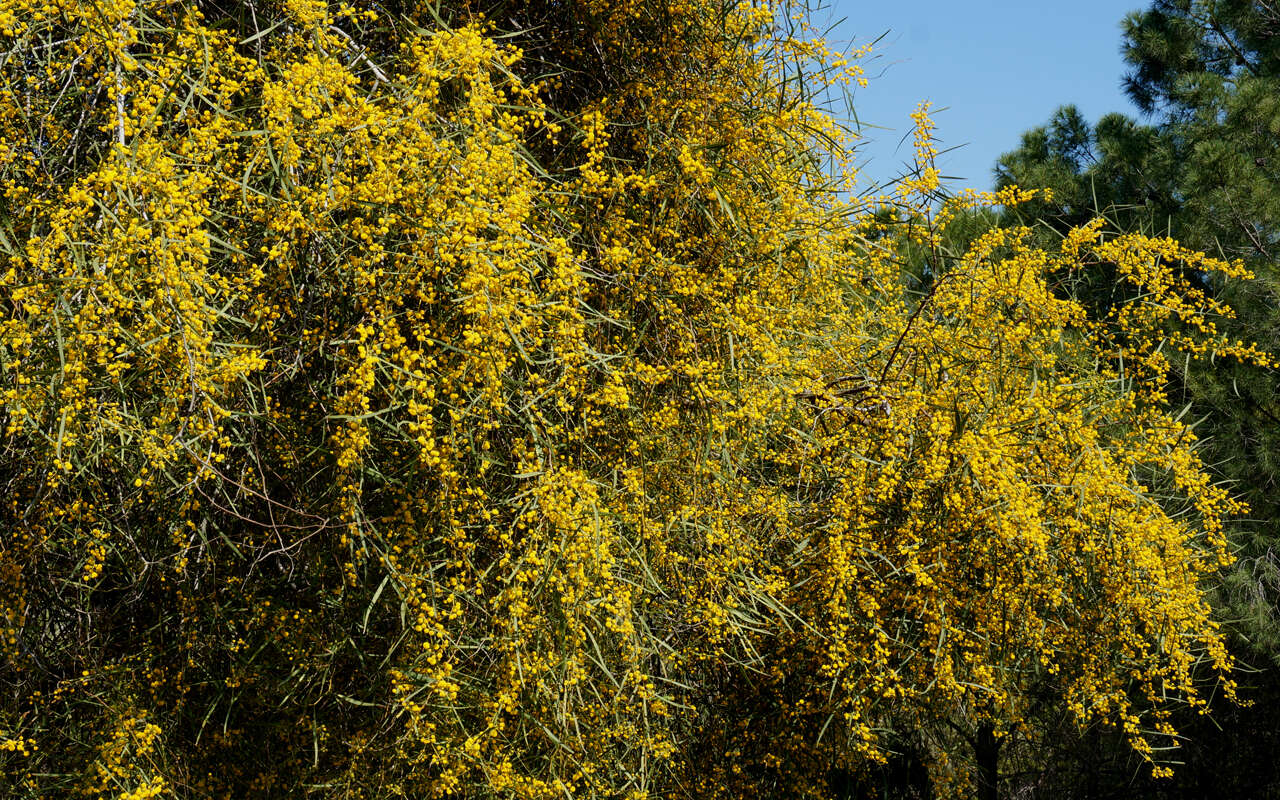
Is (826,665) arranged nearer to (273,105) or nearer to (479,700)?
(479,700)

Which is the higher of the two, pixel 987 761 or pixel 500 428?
pixel 500 428

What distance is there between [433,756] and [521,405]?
29.3 inches

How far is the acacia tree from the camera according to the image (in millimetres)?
2199

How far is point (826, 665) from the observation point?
311 cm

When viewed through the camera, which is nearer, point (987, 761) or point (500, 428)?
A: point (500, 428)

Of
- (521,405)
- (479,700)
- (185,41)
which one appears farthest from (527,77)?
(479,700)

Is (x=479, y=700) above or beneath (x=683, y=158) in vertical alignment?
beneath

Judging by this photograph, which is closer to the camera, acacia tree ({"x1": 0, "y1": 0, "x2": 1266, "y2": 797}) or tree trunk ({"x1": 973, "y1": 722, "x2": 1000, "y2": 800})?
acacia tree ({"x1": 0, "y1": 0, "x2": 1266, "y2": 797})

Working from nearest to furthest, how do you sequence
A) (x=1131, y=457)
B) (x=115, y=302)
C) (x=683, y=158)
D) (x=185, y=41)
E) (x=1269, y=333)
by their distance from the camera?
(x=115, y=302)
(x=185, y=41)
(x=683, y=158)
(x=1131, y=457)
(x=1269, y=333)

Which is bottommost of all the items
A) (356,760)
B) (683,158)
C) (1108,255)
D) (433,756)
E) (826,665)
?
(356,760)

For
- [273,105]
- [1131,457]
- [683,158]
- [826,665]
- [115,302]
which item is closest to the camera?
[115,302]

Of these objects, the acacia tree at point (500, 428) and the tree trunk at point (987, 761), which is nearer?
the acacia tree at point (500, 428)

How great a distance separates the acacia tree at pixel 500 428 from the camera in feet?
7.22

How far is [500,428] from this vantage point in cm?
249
